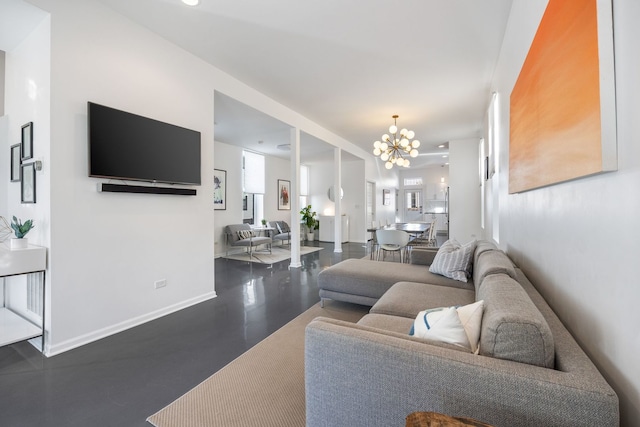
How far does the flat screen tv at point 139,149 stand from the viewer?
2.44 m

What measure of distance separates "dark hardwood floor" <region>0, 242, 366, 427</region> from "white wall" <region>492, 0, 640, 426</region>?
2102mm

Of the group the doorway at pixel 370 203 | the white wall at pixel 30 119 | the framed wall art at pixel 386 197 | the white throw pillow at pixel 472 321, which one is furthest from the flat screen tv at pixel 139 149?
the framed wall art at pixel 386 197

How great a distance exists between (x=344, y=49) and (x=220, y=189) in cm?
464

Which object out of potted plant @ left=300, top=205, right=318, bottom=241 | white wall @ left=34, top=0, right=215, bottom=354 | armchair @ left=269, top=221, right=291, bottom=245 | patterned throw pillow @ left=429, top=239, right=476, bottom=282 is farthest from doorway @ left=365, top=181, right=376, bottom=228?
white wall @ left=34, top=0, right=215, bottom=354

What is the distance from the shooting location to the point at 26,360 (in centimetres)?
215

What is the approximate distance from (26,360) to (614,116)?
12.0 feet

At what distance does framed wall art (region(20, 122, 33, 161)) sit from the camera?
7.88ft

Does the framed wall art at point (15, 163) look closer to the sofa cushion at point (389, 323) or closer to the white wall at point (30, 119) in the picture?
the white wall at point (30, 119)

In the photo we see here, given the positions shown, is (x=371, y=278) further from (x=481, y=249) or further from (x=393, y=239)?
(x=393, y=239)

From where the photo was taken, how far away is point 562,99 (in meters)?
1.22

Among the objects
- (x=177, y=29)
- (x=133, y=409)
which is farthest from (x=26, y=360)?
(x=177, y=29)

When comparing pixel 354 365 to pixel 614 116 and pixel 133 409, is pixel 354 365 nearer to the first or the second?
pixel 614 116

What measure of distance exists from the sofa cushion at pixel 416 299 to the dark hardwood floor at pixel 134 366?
3.83ft

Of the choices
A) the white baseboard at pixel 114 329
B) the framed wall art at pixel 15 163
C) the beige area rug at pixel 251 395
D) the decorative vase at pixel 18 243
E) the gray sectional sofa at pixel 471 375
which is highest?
the framed wall art at pixel 15 163
